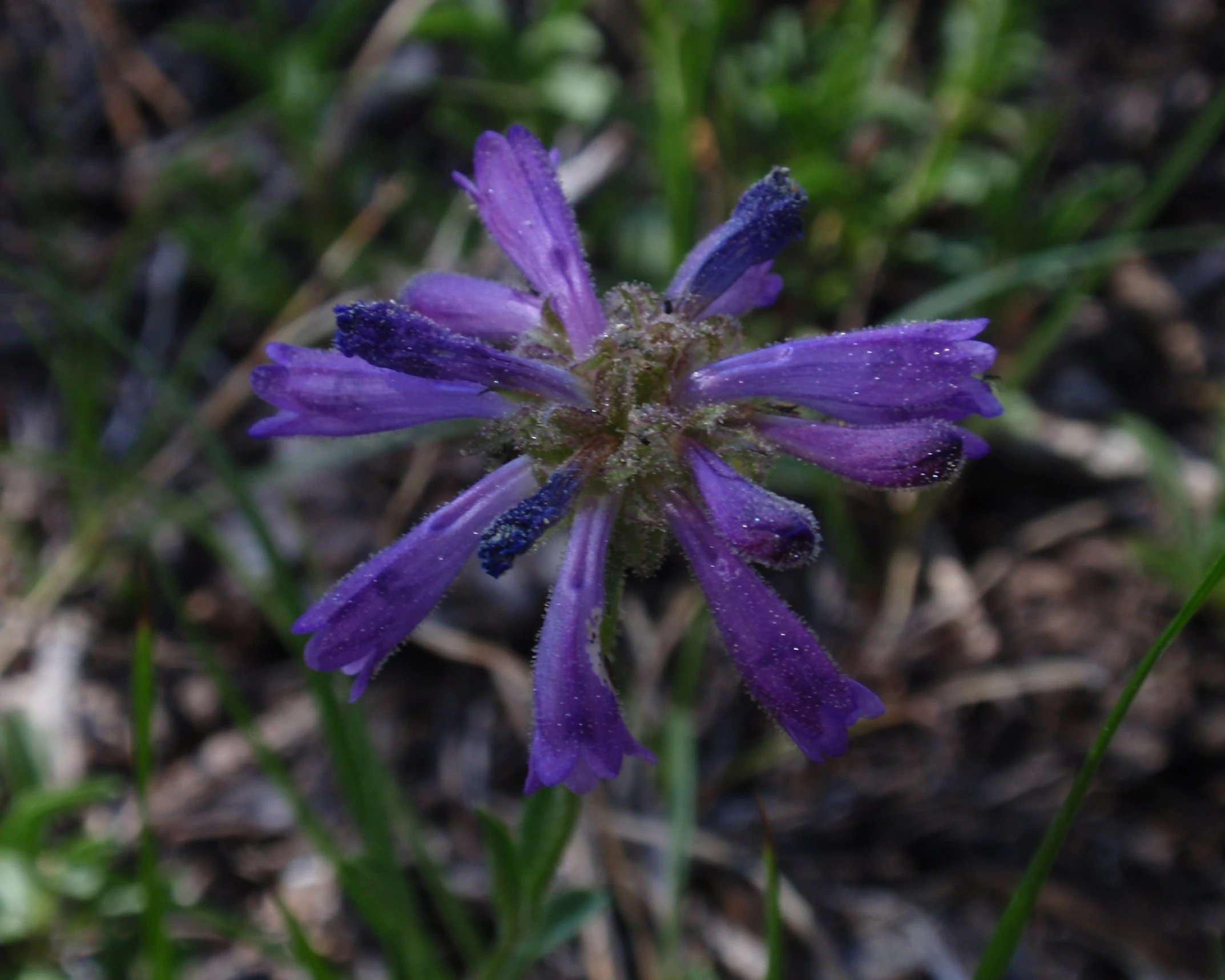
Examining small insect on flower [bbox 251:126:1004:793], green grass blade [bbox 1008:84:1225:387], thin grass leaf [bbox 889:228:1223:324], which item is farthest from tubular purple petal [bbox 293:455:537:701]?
green grass blade [bbox 1008:84:1225:387]

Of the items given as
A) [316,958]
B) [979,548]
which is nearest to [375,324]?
[316,958]

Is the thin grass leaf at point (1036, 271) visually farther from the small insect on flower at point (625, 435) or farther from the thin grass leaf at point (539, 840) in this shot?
the thin grass leaf at point (539, 840)

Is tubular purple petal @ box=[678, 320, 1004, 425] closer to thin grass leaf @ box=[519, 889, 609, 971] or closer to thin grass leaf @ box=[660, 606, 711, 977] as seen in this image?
thin grass leaf @ box=[660, 606, 711, 977]

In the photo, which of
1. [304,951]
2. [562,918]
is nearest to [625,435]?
[562,918]

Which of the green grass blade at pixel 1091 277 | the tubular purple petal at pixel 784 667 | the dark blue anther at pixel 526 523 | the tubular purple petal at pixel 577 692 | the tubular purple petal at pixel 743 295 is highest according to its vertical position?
the dark blue anther at pixel 526 523

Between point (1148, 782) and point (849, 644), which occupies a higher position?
point (849, 644)

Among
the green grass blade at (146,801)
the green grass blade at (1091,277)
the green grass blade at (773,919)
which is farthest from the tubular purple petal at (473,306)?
the green grass blade at (1091,277)

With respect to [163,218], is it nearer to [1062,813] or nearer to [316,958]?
[316,958]
